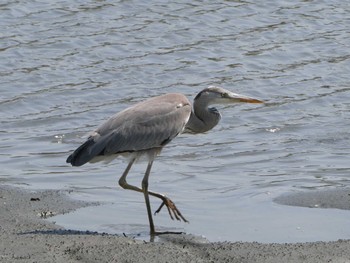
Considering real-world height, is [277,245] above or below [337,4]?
above

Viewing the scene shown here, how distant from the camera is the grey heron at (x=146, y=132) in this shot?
8281mm

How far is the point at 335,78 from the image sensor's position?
14406mm

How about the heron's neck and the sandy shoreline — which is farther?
the heron's neck

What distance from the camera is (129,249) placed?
24.3 feet

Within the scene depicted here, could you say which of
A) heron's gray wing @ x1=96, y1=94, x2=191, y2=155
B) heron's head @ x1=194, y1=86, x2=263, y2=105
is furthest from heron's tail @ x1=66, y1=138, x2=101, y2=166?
heron's head @ x1=194, y1=86, x2=263, y2=105

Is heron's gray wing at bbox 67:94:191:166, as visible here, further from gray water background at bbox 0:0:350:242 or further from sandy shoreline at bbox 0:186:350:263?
sandy shoreline at bbox 0:186:350:263

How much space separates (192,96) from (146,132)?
5.01m

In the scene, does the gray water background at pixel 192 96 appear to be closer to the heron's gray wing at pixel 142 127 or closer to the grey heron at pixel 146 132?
the grey heron at pixel 146 132

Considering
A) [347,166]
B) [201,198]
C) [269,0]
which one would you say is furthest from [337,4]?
[201,198]

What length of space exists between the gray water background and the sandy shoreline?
1.12 ft

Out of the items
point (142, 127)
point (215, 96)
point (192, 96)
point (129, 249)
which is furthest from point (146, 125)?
point (192, 96)

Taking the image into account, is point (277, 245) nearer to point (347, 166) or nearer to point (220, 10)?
point (347, 166)

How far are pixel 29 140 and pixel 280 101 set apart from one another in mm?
3414

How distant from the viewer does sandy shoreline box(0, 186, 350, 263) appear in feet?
23.7
